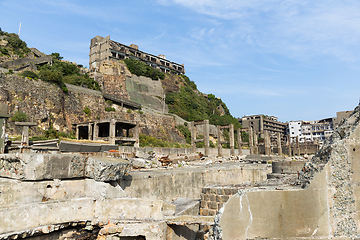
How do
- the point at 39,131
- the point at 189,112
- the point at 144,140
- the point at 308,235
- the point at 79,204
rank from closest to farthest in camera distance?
the point at 308,235, the point at 79,204, the point at 39,131, the point at 144,140, the point at 189,112

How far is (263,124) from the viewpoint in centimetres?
8606

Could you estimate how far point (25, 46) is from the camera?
42.7 m

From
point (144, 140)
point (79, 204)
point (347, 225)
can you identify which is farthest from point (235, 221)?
point (144, 140)

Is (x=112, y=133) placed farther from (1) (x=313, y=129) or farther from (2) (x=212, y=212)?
(1) (x=313, y=129)

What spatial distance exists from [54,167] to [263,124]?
3434 inches

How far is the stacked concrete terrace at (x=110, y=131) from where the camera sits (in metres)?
24.0

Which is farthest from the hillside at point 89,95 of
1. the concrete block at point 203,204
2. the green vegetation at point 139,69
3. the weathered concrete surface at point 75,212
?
the weathered concrete surface at point 75,212

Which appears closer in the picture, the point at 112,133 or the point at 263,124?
the point at 112,133

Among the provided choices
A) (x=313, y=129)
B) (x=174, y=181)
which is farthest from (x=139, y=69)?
(x=313, y=129)

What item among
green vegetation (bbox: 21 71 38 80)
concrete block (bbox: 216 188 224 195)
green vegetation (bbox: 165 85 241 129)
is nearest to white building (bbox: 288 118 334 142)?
green vegetation (bbox: 165 85 241 129)

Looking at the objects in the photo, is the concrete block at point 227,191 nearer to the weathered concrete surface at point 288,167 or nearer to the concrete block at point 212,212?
the concrete block at point 212,212

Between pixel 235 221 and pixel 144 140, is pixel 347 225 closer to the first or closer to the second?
pixel 235 221

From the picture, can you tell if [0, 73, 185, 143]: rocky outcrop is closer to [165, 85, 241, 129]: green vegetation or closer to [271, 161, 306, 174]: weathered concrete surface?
[165, 85, 241, 129]: green vegetation

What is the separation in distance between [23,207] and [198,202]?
581 centimetres
